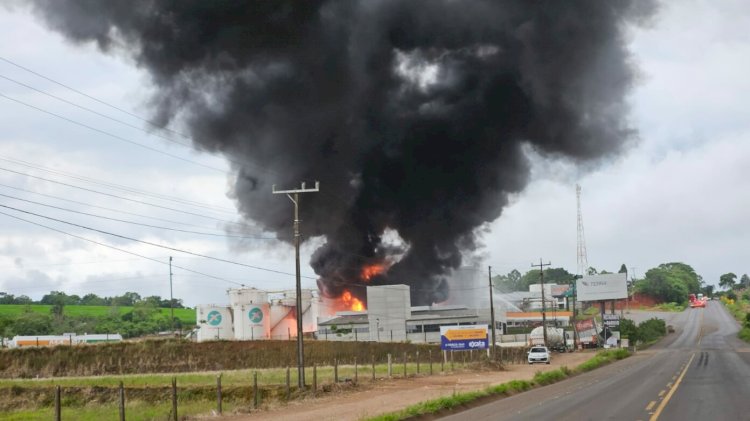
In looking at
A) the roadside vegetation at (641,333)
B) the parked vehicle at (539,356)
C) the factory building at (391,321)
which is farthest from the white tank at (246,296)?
the roadside vegetation at (641,333)

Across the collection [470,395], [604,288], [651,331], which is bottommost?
[651,331]

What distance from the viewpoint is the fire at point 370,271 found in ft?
373

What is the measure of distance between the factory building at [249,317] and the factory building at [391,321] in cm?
481

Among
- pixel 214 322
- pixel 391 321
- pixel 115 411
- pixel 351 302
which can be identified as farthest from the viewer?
pixel 351 302

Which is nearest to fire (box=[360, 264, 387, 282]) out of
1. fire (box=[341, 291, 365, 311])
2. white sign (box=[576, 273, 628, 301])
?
fire (box=[341, 291, 365, 311])

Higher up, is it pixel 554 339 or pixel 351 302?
pixel 351 302

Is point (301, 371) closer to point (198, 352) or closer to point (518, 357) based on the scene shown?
point (198, 352)

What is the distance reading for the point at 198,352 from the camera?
72625mm

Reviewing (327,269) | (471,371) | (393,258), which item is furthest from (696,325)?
(471,371)

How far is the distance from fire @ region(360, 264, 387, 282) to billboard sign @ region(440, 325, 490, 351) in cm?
5151

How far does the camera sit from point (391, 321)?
103 m

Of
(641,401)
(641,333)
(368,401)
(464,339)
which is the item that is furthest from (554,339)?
(641,401)

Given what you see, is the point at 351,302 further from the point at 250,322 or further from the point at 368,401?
the point at 368,401

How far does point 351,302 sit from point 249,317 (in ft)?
61.7
